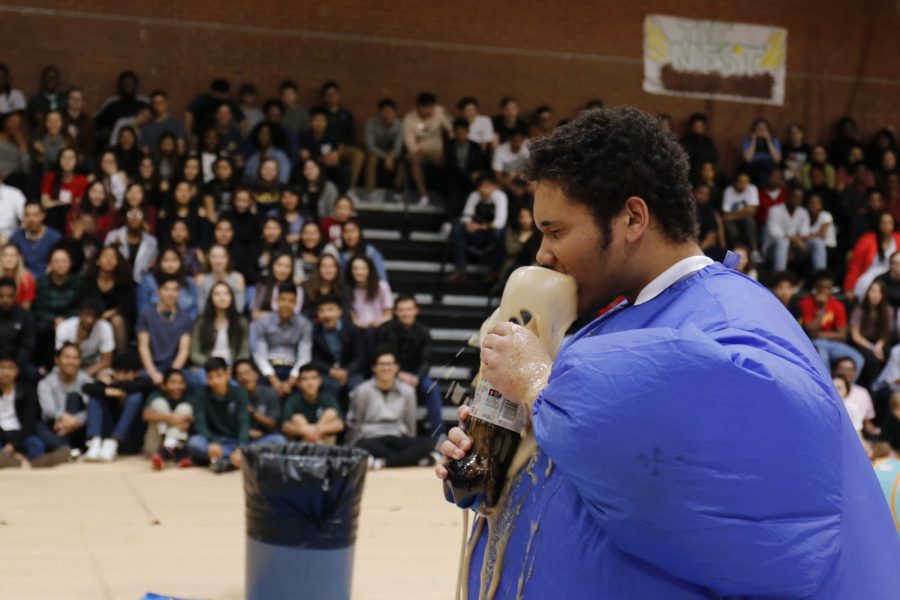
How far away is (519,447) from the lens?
5.84 ft

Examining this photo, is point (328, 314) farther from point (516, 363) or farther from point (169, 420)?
point (516, 363)

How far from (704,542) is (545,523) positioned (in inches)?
12.9

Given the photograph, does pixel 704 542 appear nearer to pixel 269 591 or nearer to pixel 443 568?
pixel 269 591

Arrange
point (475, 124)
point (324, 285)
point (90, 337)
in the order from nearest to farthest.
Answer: point (90, 337)
point (324, 285)
point (475, 124)

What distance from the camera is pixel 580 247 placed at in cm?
171

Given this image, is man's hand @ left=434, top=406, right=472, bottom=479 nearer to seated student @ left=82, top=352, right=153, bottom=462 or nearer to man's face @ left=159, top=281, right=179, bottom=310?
seated student @ left=82, top=352, right=153, bottom=462

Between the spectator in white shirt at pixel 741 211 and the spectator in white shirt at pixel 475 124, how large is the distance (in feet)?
10.4

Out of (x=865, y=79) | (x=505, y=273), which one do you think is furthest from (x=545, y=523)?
(x=865, y=79)

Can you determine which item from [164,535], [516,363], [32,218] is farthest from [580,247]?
[32,218]

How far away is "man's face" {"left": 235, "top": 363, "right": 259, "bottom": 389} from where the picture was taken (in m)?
9.54

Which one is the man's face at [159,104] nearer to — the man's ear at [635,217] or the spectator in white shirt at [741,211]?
the spectator in white shirt at [741,211]

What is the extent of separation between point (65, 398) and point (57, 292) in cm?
125

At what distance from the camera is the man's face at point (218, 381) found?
923cm

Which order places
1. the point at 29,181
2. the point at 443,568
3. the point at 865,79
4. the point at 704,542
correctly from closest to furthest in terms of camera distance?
1. the point at 704,542
2. the point at 443,568
3. the point at 29,181
4. the point at 865,79
